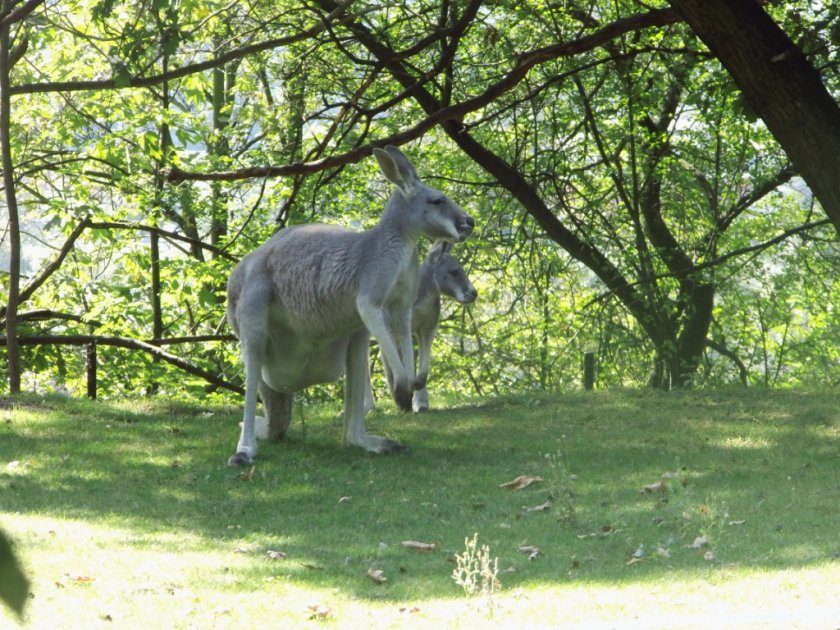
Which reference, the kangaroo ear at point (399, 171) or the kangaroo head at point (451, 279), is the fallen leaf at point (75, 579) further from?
the kangaroo head at point (451, 279)

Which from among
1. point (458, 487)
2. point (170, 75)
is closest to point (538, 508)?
point (458, 487)

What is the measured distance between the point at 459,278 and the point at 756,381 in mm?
9172

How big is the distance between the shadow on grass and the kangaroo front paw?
0.41ft

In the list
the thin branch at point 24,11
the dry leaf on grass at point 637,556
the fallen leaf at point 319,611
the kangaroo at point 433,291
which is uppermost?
the thin branch at point 24,11

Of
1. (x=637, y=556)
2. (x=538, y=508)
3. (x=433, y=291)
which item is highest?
(x=433, y=291)

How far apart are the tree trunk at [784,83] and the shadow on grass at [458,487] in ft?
6.40

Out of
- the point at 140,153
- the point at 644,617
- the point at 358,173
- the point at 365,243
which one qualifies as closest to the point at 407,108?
the point at 358,173

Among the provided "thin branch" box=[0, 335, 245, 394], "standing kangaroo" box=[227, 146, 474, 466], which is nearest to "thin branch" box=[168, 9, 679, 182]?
"standing kangaroo" box=[227, 146, 474, 466]

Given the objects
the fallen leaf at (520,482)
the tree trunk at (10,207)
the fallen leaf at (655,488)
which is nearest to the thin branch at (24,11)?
the tree trunk at (10,207)

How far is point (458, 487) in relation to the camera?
Result: 311 inches

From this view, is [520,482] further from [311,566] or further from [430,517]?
[311,566]

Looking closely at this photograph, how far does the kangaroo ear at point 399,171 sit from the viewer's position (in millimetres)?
8672

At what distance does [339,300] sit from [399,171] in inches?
43.7

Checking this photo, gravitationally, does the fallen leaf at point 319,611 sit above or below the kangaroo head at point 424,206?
below
